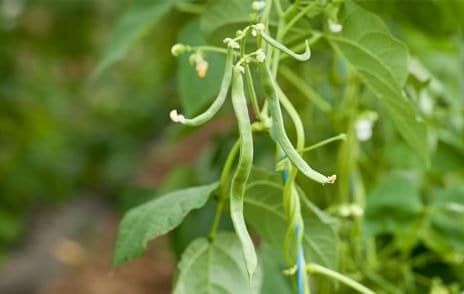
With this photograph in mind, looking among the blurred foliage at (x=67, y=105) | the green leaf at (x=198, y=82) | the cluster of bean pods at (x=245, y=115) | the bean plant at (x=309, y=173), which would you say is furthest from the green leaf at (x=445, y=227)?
the blurred foliage at (x=67, y=105)

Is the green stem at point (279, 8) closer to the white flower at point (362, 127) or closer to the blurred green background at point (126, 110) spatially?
the blurred green background at point (126, 110)

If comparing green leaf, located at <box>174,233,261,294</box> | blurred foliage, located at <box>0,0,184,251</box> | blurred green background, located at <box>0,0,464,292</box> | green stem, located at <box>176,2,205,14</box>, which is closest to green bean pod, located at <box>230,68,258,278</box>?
green leaf, located at <box>174,233,261,294</box>

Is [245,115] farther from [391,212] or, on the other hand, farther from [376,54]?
[391,212]

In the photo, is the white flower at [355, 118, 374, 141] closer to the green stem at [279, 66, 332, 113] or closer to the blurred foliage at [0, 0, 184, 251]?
the green stem at [279, 66, 332, 113]

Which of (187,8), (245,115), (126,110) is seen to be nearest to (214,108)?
(245,115)

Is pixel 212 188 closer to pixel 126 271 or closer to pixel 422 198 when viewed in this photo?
pixel 422 198
